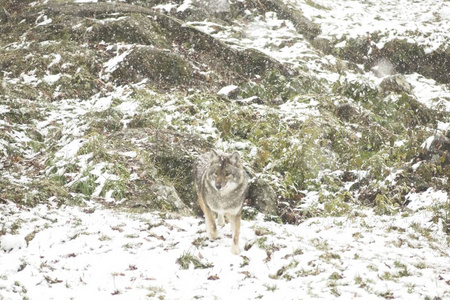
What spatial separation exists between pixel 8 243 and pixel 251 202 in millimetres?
4530

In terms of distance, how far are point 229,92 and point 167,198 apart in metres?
5.51

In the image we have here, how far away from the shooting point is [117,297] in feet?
13.1

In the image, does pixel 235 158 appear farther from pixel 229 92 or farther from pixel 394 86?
pixel 394 86

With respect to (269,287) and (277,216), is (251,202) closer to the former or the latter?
(277,216)

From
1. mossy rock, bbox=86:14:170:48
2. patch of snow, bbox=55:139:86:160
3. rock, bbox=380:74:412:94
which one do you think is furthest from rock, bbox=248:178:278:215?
mossy rock, bbox=86:14:170:48

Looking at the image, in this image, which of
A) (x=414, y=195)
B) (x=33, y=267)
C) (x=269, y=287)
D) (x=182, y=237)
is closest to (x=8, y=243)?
(x=33, y=267)

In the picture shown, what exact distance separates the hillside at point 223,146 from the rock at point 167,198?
3 centimetres

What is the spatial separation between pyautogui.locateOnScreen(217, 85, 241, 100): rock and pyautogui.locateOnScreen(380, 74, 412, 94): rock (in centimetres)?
492

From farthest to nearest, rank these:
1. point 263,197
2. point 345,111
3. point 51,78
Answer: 1. point 51,78
2. point 345,111
3. point 263,197

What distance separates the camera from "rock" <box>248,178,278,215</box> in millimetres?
7906

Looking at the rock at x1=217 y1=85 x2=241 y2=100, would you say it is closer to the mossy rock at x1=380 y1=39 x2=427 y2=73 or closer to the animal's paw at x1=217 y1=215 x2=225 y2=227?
the animal's paw at x1=217 y1=215 x2=225 y2=227

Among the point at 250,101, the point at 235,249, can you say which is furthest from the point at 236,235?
the point at 250,101

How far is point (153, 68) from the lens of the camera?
40.7 ft

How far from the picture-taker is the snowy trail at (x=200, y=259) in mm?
4195
